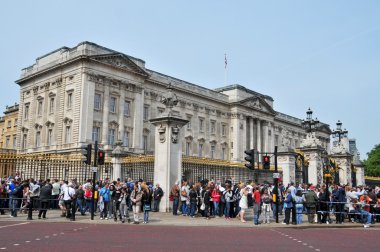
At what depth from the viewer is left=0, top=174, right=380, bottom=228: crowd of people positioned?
17688mm

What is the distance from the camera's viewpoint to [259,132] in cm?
8150

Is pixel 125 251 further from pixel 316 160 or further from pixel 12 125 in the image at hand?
pixel 12 125

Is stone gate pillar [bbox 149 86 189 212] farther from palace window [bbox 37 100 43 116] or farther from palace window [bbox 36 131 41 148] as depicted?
palace window [bbox 37 100 43 116]

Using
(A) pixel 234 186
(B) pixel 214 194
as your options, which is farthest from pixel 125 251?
(A) pixel 234 186

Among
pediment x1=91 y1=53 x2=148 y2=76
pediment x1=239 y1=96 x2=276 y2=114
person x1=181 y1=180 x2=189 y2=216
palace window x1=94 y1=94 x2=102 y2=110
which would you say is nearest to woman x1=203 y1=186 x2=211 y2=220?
person x1=181 y1=180 x2=189 y2=216

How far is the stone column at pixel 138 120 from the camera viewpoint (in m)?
56.0

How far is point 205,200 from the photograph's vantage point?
19.6 m

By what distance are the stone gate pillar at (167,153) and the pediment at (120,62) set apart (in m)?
32.2

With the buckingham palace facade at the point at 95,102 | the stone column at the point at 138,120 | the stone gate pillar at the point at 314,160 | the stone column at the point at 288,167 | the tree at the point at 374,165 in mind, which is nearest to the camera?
the stone column at the point at 288,167

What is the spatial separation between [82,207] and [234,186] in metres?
7.54

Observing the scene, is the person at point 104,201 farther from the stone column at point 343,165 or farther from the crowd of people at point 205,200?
the stone column at point 343,165

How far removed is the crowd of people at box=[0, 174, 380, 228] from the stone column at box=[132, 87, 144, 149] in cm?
3412

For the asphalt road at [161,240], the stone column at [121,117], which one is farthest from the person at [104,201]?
the stone column at [121,117]

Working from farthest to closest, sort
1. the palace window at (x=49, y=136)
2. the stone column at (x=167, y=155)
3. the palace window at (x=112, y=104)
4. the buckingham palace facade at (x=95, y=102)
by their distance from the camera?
the palace window at (x=112, y=104), the palace window at (x=49, y=136), the buckingham palace facade at (x=95, y=102), the stone column at (x=167, y=155)
